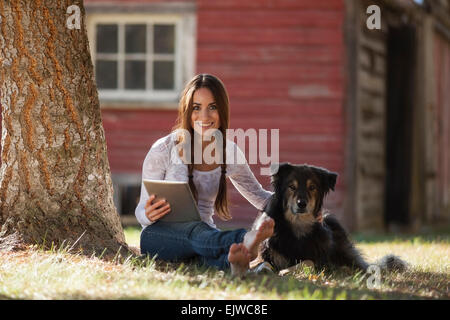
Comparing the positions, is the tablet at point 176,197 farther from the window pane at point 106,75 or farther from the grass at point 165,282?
the window pane at point 106,75

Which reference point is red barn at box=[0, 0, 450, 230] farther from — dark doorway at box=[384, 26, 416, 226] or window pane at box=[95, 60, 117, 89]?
dark doorway at box=[384, 26, 416, 226]

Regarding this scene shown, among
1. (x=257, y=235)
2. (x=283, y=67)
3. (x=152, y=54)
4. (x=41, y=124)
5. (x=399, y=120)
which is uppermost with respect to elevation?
(x=152, y=54)

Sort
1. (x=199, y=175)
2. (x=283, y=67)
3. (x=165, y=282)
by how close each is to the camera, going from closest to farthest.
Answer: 1. (x=165, y=282)
2. (x=199, y=175)
3. (x=283, y=67)

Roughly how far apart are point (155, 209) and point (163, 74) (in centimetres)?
502

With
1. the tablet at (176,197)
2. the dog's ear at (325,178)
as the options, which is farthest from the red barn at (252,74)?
the tablet at (176,197)

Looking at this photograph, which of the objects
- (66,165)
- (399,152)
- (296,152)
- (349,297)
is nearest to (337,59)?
(296,152)

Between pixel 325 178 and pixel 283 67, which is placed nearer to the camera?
pixel 325 178

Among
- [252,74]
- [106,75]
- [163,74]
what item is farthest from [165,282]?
[106,75]

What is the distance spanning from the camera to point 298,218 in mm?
4176

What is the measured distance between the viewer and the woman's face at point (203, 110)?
4.20m

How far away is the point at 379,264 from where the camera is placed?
454 centimetres

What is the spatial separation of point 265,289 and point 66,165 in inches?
62.6

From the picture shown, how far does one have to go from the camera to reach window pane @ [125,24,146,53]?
28.7 ft

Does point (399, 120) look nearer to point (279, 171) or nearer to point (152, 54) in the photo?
point (152, 54)
